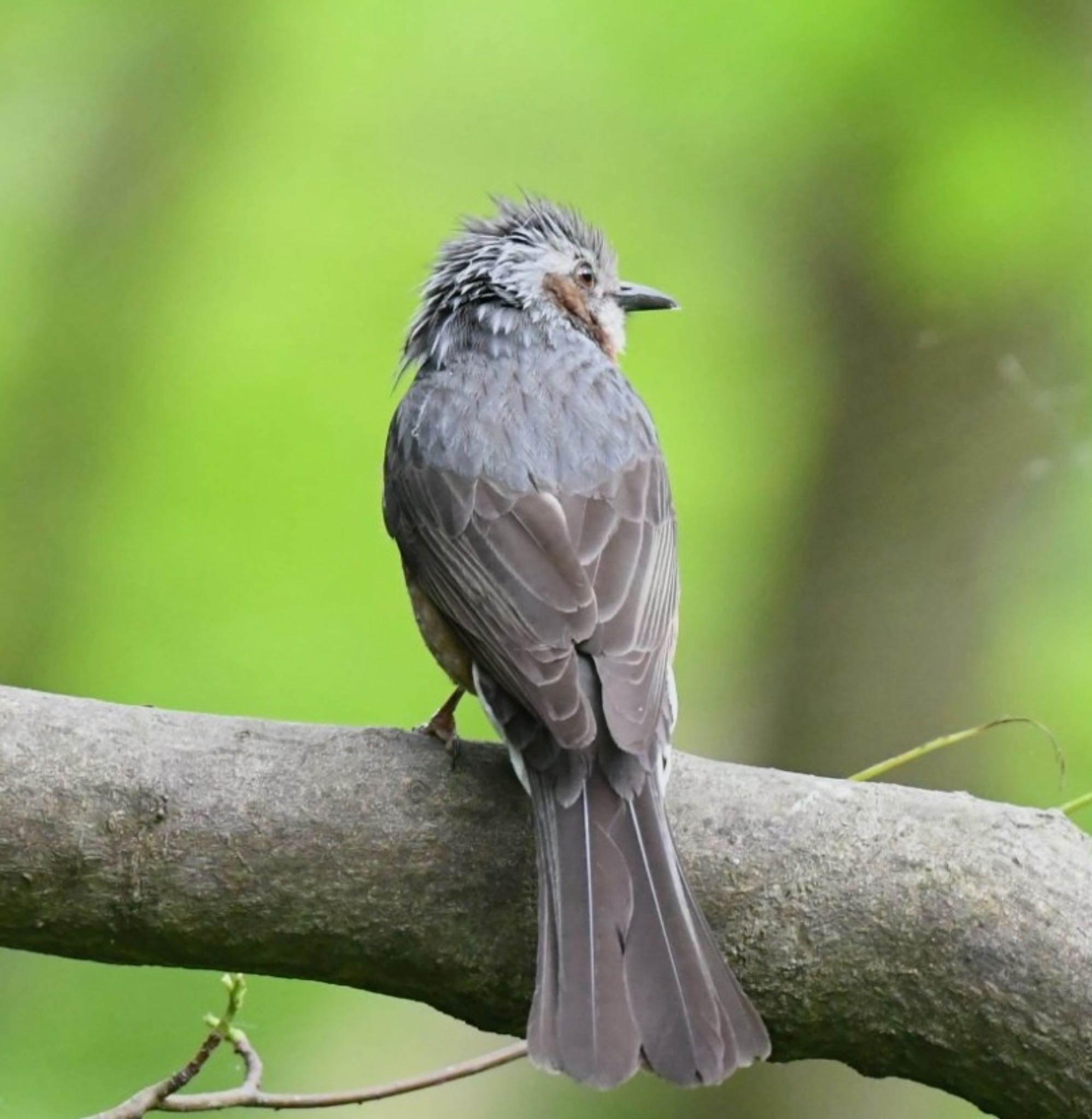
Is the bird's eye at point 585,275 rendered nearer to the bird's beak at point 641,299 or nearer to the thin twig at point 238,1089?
the bird's beak at point 641,299

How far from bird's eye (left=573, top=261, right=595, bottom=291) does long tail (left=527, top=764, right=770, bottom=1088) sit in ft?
8.18

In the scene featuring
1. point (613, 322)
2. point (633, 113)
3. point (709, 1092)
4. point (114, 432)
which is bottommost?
point (709, 1092)

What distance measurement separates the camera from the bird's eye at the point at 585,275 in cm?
542

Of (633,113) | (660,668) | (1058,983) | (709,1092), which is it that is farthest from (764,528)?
(1058,983)

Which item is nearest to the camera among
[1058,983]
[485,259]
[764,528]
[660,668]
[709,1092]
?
[1058,983]

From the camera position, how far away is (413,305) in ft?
22.6

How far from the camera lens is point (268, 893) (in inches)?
124

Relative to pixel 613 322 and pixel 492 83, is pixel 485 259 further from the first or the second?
pixel 492 83

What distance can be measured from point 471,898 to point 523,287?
2.42 m

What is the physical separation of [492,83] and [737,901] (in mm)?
4596

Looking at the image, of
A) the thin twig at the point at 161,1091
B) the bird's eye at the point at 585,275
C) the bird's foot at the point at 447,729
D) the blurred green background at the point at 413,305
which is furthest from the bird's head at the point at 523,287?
the thin twig at the point at 161,1091

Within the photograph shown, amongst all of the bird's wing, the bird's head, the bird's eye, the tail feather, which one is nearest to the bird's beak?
the bird's head

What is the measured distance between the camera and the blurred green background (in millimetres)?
6805

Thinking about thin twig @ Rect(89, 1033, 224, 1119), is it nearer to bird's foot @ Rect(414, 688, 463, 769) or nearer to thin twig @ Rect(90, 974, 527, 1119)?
thin twig @ Rect(90, 974, 527, 1119)
